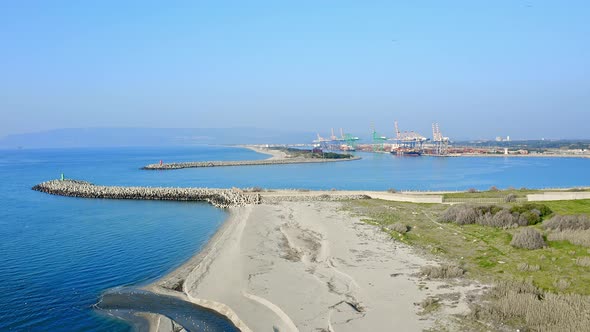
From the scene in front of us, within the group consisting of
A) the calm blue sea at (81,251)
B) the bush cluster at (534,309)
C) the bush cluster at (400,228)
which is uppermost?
the bush cluster at (534,309)

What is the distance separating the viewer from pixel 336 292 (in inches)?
515

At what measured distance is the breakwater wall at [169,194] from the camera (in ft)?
120

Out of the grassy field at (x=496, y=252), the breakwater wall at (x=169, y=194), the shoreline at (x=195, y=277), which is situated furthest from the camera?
the breakwater wall at (x=169, y=194)

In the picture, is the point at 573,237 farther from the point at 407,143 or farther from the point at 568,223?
the point at 407,143

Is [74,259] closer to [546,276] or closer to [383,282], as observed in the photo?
Result: [383,282]

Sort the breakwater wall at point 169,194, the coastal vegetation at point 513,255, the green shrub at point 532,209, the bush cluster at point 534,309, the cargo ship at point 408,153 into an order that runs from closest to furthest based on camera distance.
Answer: the bush cluster at point 534,309
the coastal vegetation at point 513,255
the green shrub at point 532,209
the breakwater wall at point 169,194
the cargo ship at point 408,153

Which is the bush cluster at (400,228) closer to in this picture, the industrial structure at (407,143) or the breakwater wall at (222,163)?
the breakwater wall at (222,163)

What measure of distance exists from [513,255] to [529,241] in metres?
1.30

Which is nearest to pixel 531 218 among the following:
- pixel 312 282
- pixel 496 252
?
pixel 496 252

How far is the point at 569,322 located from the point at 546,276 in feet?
13.4

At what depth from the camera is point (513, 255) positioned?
16.3m

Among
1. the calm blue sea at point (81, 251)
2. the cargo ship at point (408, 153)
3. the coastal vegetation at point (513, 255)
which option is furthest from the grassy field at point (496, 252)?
the cargo ship at point (408, 153)

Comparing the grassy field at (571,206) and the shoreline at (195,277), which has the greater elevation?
the grassy field at (571,206)

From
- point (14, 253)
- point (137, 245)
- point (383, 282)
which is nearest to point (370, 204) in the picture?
point (137, 245)
